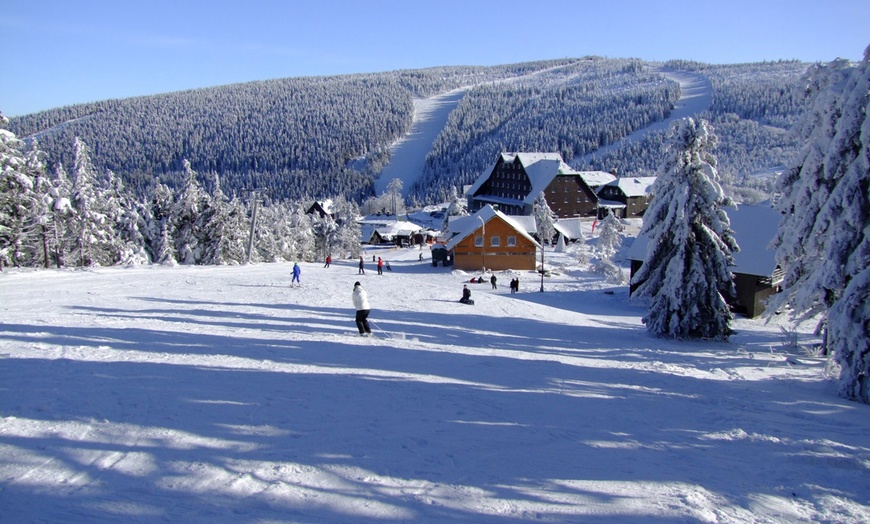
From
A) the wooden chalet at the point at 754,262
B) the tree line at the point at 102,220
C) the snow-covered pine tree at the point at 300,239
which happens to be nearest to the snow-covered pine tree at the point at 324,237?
the snow-covered pine tree at the point at 300,239

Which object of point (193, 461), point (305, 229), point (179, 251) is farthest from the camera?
point (305, 229)

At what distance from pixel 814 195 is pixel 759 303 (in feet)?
66.0

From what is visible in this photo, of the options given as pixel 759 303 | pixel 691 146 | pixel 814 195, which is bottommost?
pixel 759 303

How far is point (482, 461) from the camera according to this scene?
719cm

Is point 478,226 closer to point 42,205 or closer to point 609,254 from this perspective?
point 609,254

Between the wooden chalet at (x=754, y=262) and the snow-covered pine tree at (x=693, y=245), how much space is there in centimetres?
1069

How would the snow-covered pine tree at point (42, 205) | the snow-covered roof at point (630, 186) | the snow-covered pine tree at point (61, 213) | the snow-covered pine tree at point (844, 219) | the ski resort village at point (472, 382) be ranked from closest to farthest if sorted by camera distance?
the ski resort village at point (472, 382) → the snow-covered pine tree at point (844, 219) → the snow-covered pine tree at point (42, 205) → the snow-covered pine tree at point (61, 213) → the snow-covered roof at point (630, 186)

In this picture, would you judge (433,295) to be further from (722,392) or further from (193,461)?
(193,461)

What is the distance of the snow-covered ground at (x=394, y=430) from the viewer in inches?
237

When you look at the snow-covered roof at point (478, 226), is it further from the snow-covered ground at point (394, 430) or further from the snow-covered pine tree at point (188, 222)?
the snow-covered ground at point (394, 430)

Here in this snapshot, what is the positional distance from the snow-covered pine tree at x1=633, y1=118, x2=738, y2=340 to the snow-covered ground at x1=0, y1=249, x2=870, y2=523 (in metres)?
4.35

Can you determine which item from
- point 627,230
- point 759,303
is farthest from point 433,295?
point 627,230

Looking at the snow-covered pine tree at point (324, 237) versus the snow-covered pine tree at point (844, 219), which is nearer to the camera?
the snow-covered pine tree at point (844, 219)

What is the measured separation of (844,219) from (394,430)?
1239cm
